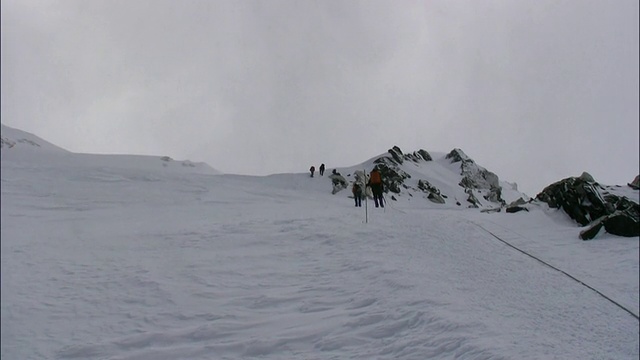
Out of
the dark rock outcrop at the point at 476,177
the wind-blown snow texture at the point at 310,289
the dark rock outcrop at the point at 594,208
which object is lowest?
the wind-blown snow texture at the point at 310,289

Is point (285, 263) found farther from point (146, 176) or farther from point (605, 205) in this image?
point (146, 176)

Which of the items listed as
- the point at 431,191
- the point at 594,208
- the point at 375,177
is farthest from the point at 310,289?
the point at 431,191

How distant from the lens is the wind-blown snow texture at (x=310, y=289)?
6.70 m

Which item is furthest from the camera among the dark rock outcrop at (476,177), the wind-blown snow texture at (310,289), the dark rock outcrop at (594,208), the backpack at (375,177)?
the dark rock outcrop at (476,177)

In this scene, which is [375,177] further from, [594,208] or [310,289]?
[310,289]

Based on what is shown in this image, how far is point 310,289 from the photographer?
9586 millimetres

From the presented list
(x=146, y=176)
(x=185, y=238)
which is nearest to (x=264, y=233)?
(x=185, y=238)

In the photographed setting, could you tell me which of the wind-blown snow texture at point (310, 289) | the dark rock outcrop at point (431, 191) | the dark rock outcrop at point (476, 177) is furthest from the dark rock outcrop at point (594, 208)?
the dark rock outcrop at point (476, 177)

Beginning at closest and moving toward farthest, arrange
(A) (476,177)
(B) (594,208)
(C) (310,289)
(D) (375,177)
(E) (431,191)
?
(C) (310,289)
(B) (594,208)
(D) (375,177)
(E) (431,191)
(A) (476,177)

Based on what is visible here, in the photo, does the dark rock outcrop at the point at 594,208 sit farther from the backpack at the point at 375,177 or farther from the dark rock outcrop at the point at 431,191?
the dark rock outcrop at the point at 431,191

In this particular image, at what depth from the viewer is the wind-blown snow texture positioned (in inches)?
264

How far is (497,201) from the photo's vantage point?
2238 inches

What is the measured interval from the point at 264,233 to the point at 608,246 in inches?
366

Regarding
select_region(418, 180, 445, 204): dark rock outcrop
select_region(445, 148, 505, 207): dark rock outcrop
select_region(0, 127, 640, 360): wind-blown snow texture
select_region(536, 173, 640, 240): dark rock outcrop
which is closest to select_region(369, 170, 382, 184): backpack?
select_region(0, 127, 640, 360): wind-blown snow texture
